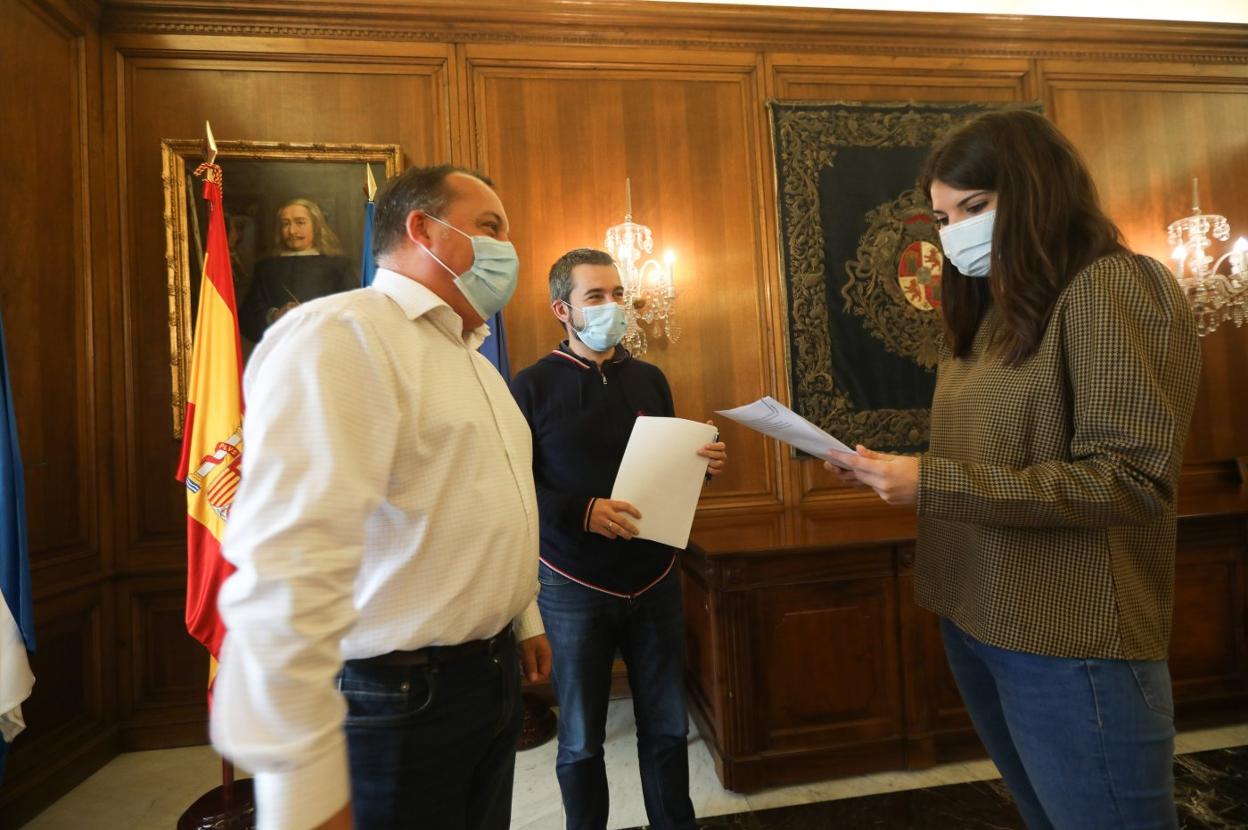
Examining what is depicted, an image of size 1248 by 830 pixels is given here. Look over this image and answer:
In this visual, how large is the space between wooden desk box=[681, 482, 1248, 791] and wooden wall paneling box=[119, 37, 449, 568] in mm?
2347

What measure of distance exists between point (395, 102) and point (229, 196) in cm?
87

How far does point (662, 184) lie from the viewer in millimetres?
3266

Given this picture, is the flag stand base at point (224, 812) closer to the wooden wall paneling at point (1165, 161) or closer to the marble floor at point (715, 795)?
the marble floor at point (715, 795)

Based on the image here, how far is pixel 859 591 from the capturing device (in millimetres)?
2320

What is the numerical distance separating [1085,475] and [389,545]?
965 millimetres

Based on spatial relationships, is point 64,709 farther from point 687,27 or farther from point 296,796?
point 687,27

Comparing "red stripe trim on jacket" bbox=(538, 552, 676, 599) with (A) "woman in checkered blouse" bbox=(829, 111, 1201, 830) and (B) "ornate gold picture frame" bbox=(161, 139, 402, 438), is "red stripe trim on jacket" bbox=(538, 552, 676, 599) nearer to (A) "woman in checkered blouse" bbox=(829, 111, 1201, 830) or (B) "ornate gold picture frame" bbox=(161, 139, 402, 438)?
(A) "woman in checkered blouse" bbox=(829, 111, 1201, 830)

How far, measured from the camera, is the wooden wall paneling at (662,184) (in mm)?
Result: 3164

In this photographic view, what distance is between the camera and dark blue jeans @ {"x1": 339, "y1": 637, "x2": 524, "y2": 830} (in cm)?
92

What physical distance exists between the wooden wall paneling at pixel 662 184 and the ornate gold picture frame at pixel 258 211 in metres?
0.63

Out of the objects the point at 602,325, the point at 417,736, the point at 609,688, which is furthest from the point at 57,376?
the point at 417,736

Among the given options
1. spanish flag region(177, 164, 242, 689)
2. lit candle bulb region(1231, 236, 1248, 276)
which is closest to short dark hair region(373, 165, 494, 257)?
spanish flag region(177, 164, 242, 689)

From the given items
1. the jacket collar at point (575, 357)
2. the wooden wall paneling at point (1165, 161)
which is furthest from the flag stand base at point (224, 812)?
the wooden wall paneling at point (1165, 161)

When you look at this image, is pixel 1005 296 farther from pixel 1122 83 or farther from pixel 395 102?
pixel 1122 83
